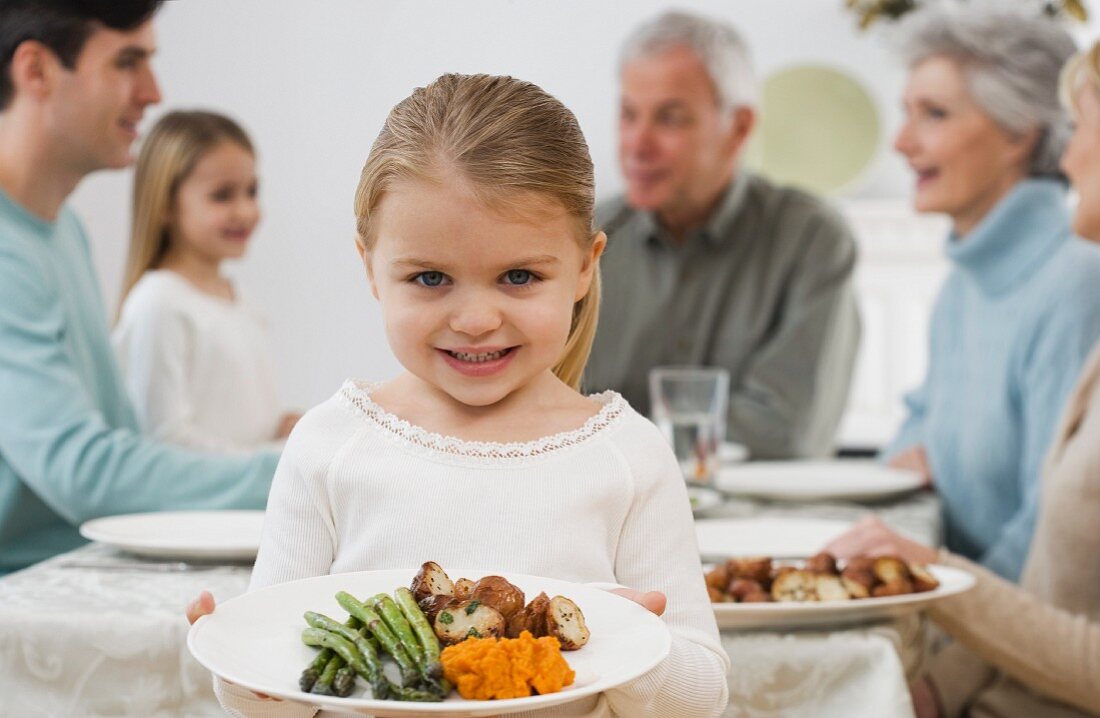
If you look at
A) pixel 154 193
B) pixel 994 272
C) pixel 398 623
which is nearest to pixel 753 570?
pixel 398 623

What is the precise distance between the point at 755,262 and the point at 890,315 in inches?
92.5

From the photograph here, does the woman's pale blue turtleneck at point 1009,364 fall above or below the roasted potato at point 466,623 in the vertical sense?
below

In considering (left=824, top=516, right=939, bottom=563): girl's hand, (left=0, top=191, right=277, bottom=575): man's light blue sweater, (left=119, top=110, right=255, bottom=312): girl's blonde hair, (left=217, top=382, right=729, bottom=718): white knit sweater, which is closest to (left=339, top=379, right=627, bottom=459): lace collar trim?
(left=217, top=382, right=729, bottom=718): white knit sweater

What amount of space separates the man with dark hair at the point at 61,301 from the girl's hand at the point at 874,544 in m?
0.68

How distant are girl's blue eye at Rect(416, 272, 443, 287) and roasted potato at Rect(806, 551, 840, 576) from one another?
0.60 m

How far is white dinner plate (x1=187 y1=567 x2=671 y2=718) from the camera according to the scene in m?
0.61

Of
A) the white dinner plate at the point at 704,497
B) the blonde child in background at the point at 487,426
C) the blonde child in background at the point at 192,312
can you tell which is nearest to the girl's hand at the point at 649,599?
the blonde child in background at the point at 487,426

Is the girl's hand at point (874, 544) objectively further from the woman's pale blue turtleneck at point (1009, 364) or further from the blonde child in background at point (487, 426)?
the woman's pale blue turtleneck at point (1009, 364)

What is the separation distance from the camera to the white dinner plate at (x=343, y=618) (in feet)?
2.00

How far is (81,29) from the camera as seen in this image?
165 cm

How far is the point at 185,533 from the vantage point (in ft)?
4.63

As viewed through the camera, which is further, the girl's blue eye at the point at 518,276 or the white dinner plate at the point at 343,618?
the girl's blue eye at the point at 518,276

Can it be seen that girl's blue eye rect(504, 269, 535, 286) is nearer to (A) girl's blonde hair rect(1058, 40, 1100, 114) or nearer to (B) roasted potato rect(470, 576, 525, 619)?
A: (B) roasted potato rect(470, 576, 525, 619)

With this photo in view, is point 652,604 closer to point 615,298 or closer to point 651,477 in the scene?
point 651,477
